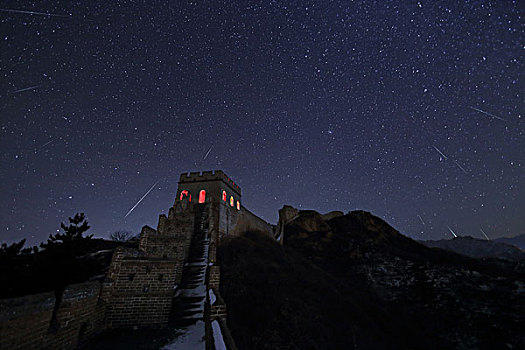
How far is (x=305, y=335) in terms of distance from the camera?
546 inches

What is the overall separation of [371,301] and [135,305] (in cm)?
2277

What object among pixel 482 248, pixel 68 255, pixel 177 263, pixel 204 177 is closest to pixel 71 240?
pixel 68 255

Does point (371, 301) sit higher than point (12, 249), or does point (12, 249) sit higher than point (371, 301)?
point (12, 249)

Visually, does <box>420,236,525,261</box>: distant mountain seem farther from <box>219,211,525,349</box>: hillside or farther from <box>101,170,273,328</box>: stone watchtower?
<box>101,170,273,328</box>: stone watchtower

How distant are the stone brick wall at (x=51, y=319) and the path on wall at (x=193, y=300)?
2690 mm

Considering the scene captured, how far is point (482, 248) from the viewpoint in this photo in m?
68.3

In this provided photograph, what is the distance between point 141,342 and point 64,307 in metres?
2.56

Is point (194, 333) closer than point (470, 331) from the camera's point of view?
Yes

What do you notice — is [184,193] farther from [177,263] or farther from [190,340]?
[190,340]

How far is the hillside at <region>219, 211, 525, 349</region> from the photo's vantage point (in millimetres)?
14109

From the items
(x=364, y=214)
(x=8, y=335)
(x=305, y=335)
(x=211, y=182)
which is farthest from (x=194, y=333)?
(x=364, y=214)

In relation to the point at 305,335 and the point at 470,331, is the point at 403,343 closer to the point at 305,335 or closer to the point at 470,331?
the point at 470,331

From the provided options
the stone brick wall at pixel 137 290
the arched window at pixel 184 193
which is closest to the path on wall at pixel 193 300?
the stone brick wall at pixel 137 290

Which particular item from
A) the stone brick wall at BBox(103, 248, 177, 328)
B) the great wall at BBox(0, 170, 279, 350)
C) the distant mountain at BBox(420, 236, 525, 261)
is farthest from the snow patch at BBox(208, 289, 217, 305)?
the distant mountain at BBox(420, 236, 525, 261)
